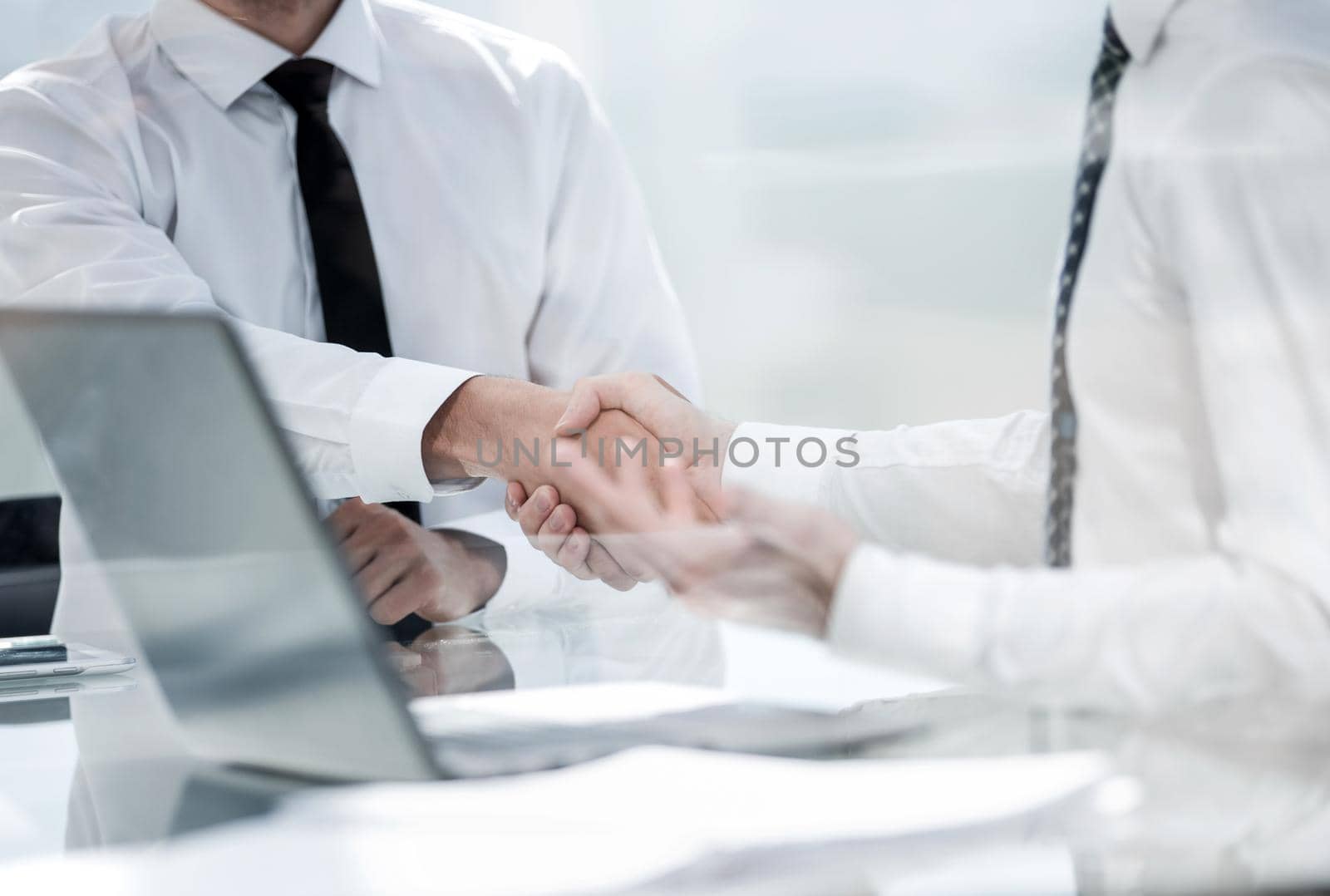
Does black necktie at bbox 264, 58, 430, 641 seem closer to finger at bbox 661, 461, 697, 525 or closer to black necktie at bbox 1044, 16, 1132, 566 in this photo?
finger at bbox 661, 461, 697, 525

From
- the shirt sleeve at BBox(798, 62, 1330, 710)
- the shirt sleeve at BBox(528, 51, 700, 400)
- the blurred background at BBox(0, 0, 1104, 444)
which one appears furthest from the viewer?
the shirt sleeve at BBox(528, 51, 700, 400)

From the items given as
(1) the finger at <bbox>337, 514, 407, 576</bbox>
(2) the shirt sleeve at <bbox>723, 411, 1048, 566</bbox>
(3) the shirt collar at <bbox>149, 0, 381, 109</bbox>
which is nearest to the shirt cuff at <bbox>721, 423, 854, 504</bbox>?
(2) the shirt sleeve at <bbox>723, 411, 1048, 566</bbox>

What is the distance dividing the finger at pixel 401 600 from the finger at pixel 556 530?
88mm

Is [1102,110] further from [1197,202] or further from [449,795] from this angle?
[449,795]

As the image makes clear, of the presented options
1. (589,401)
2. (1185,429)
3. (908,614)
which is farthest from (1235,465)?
(589,401)

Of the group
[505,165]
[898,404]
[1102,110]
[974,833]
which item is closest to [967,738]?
[974,833]

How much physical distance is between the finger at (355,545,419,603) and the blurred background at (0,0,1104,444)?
0.69ft

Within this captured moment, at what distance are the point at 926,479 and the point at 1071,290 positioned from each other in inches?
5.0

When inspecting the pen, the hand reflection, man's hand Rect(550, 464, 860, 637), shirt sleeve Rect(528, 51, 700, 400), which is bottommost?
the hand reflection

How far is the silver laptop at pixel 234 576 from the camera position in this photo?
Answer: 478 mm

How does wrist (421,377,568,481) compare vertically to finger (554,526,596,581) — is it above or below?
above

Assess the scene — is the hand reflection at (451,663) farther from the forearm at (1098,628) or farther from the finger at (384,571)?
the forearm at (1098,628)

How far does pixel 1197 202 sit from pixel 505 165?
430 mm

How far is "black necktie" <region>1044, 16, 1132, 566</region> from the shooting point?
0.52 metres
